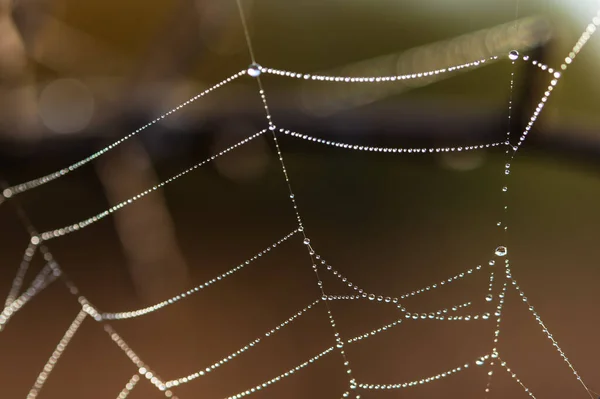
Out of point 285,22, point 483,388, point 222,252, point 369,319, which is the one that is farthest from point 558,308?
point 285,22

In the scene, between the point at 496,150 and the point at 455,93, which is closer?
the point at 496,150

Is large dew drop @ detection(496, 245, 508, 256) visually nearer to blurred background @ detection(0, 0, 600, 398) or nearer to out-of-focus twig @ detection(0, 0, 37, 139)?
blurred background @ detection(0, 0, 600, 398)

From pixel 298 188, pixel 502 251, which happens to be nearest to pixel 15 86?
pixel 298 188

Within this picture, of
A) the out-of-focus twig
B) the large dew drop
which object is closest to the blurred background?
the out-of-focus twig

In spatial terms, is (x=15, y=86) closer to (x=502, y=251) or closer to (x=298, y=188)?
(x=298, y=188)

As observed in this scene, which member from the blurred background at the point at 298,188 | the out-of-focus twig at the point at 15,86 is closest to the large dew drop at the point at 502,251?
the blurred background at the point at 298,188

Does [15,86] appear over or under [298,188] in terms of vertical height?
over

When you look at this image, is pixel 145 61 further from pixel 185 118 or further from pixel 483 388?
pixel 483 388

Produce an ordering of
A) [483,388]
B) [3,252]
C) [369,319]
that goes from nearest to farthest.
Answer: [483,388] < [369,319] < [3,252]
